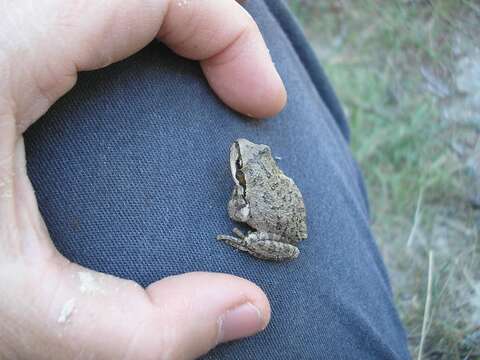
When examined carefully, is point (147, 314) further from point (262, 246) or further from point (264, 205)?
point (264, 205)

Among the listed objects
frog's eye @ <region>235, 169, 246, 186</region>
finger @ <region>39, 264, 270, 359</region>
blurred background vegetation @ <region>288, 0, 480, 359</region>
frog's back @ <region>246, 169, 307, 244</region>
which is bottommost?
blurred background vegetation @ <region>288, 0, 480, 359</region>

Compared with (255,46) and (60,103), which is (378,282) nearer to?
(255,46)

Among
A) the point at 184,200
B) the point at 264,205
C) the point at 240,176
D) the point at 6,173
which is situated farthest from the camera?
the point at 264,205

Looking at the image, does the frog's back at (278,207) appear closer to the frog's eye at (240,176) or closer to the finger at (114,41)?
the frog's eye at (240,176)

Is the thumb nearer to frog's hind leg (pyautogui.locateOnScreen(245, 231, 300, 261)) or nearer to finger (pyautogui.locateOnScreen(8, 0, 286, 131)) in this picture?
frog's hind leg (pyautogui.locateOnScreen(245, 231, 300, 261))

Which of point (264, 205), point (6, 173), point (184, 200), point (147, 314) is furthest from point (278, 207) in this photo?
point (6, 173)

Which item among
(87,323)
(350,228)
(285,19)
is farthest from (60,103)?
(285,19)

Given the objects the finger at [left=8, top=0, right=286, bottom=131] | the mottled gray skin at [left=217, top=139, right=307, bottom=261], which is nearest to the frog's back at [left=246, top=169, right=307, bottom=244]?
the mottled gray skin at [left=217, top=139, right=307, bottom=261]

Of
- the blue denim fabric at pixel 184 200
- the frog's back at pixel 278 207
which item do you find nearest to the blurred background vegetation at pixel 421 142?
the blue denim fabric at pixel 184 200
